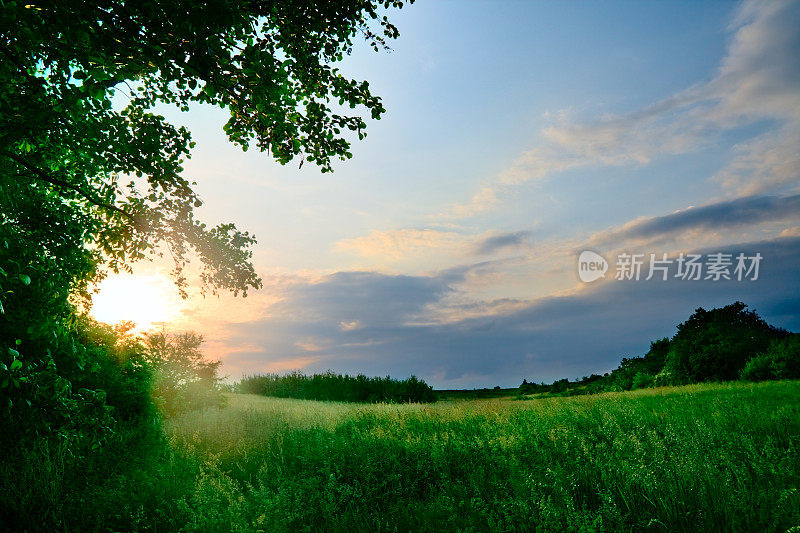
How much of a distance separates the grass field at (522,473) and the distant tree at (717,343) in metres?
11.2

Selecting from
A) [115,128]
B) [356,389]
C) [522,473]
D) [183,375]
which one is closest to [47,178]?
[115,128]

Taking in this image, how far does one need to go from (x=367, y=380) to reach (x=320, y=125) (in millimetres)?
21479

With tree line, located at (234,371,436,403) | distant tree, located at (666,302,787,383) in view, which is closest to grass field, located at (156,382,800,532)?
distant tree, located at (666,302,787,383)

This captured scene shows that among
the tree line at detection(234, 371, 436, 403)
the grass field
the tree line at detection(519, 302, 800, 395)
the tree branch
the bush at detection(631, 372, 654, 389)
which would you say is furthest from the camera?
the tree line at detection(234, 371, 436, 403)

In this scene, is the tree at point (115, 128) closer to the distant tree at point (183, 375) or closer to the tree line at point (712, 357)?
the distant tree at point (183, 375)

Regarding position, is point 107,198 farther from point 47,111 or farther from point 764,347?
point 764,347

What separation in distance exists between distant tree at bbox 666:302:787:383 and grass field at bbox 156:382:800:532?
11168 millimetres

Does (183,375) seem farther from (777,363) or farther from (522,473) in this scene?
(777,363)

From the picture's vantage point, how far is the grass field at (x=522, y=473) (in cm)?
457

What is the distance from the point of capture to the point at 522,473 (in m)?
5.39

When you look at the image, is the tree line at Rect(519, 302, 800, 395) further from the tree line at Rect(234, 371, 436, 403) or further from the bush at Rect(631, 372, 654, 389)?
→ the tree line at Rect(234, 371, 436, 403)

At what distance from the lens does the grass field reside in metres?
4.57

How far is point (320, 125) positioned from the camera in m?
8.65

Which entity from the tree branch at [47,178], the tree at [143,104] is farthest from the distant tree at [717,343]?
the tree branch at [47,178]
